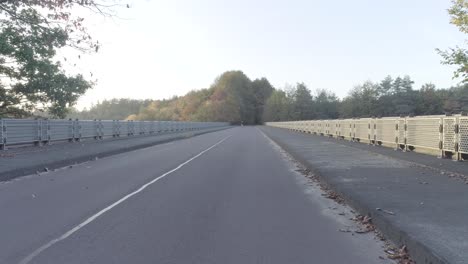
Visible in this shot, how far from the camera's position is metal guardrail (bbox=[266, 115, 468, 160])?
1428 centimetres

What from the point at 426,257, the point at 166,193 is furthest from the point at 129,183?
the point at 426,257

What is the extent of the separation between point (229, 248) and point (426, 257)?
237cm

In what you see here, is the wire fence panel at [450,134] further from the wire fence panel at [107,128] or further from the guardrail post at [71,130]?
the wire fence panel at [107,128]

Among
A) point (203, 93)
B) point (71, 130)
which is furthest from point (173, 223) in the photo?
point (203, 93)

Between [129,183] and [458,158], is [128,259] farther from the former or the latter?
[458,158]

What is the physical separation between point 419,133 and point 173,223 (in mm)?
13227

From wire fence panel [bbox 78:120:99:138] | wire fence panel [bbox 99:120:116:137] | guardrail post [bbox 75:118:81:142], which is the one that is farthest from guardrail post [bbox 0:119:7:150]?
wire fence panel [bbox 99:120:116:137]

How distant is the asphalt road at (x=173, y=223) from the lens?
5668mm

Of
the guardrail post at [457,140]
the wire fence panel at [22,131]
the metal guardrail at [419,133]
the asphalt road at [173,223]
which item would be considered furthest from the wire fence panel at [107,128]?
the guardrail post at [457,140]

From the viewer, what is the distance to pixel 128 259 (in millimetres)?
5473

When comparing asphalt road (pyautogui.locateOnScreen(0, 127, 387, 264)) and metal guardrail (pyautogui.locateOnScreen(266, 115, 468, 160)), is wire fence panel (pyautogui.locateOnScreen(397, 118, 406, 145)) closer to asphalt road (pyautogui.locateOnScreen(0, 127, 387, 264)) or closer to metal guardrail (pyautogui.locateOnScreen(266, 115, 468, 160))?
metal guardrail (pyautogui.locateOnScreen(266, 115, 468, 160))

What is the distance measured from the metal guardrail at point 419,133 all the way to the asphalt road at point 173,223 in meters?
5.43

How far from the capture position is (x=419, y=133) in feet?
57.9

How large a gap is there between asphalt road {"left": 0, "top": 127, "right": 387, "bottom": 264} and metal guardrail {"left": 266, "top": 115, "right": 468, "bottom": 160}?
5427mm
